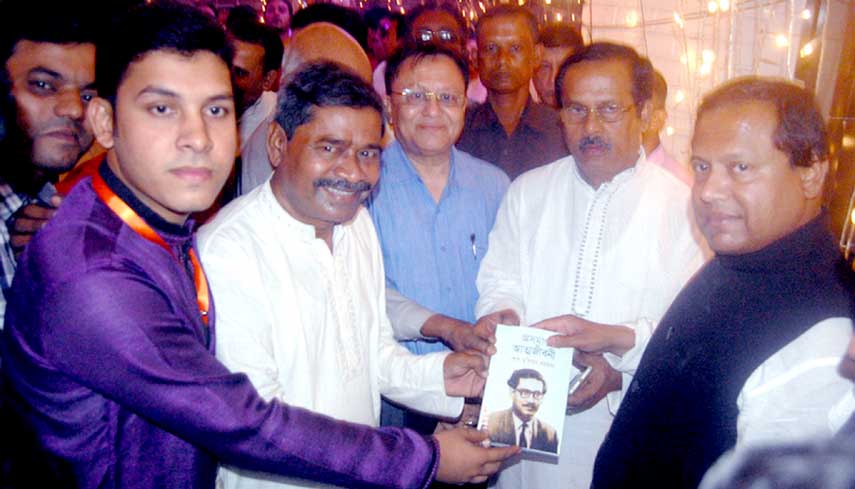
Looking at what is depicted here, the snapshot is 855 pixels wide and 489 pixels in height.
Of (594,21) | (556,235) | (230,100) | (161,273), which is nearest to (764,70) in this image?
(594,21)

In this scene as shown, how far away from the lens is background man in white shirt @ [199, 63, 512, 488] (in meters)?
1.95

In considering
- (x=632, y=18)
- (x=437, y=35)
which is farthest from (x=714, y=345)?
(x=632, y=18)

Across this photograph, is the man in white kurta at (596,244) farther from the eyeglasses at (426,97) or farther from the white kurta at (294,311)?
the white kurta at (294,311)

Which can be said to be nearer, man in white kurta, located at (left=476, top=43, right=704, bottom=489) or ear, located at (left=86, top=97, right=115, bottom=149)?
ear, located at (left=86, top=97, right=115, bottom=149)

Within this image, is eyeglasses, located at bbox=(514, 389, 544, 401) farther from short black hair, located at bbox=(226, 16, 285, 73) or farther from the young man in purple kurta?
short black hair, located at bbox=(226, 16, 285, 73)

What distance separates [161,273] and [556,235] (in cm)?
179

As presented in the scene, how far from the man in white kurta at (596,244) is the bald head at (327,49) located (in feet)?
4.80

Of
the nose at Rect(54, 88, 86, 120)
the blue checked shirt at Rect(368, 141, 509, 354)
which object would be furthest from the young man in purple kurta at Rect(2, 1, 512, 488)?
the blue checked shirt at Rect(368, 141, 509, 354)

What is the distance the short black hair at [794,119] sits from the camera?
1727mm

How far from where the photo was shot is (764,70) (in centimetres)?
418

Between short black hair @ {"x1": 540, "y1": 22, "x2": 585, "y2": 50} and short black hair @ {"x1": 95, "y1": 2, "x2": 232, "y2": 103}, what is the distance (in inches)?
149

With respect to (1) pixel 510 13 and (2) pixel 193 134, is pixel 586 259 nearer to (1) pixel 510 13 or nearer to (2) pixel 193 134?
(2) pixel 193 134

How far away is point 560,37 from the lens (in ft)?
16.3

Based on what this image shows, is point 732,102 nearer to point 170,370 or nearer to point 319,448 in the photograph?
point 319,448
